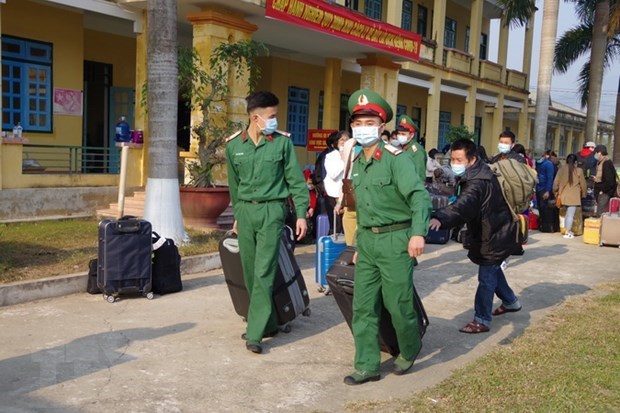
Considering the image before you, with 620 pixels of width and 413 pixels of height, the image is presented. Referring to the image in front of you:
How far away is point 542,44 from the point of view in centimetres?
2000

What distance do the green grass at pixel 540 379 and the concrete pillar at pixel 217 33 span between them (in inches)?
307

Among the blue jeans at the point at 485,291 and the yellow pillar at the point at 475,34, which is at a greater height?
the yellow pillar at the point at 475,34

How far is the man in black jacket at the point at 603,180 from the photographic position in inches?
514

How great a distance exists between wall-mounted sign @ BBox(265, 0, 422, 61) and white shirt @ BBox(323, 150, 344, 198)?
5.23m

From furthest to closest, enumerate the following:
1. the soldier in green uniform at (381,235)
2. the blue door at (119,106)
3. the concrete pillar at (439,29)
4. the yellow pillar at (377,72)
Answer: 1. the concrete pillar at (439,29)
2. the yellow pillar at (377,72)
3. the blue door at (119,106)
4. the soldier in green uniform at (381,235)

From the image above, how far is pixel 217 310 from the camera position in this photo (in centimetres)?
605

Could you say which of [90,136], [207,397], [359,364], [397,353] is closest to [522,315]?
[397,353]

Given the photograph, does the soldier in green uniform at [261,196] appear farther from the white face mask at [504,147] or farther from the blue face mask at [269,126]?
the white face mask at [504,147]

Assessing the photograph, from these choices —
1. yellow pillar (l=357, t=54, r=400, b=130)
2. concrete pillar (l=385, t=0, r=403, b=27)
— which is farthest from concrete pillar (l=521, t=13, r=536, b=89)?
yellow pillar (l=357, t=54, r=400, b=130)

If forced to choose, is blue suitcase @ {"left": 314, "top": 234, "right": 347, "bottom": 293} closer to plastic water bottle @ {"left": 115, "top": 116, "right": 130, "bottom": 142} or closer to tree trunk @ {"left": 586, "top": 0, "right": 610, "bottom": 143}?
plastic water bottle @ {"left": 115, "top": 116, "right": 130, "bottom": 142}

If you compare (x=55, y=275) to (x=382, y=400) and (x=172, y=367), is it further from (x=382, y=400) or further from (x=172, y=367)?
(x=382, y=400)

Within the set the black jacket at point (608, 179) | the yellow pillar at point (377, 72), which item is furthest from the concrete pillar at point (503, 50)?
the black jacket at point (608, 179)

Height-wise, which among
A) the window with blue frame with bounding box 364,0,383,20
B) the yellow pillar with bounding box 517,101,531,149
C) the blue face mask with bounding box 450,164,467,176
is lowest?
the blue face mask with bounding box 450,164,467,176

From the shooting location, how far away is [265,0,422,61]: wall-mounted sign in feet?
39.3
